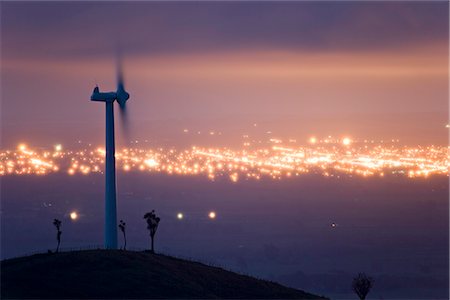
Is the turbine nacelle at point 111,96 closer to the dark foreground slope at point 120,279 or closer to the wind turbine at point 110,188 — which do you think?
the wind turbine at point 110,188

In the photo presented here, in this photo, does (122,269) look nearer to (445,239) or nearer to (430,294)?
(430,294)

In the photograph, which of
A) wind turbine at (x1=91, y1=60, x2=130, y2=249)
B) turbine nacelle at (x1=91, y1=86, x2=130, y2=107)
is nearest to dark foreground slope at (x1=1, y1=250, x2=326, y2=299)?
wind turbine at (x1=91, y1=60, x2=130, y2=249)

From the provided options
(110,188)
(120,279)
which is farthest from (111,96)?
(120,279)

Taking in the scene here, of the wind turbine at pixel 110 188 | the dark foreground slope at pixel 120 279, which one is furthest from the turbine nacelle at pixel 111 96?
the dark foreground slope at pixel 120 279

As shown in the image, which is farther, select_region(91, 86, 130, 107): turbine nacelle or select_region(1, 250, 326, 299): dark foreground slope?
select_region(91, 86, 130, 107): turbine nacelle

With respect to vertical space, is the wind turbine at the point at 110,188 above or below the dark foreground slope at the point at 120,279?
above

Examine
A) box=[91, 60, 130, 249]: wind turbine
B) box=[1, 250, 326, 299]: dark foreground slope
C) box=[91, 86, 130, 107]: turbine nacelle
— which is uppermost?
box=[91, 86, 130, 107]: turbine nacelle

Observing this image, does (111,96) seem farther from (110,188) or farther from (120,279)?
Answer: (120,279)

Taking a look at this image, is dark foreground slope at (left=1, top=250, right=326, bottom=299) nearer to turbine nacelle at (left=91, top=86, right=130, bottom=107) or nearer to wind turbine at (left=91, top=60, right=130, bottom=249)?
wind turbine at (left=91, top=60, right=130, bottom=249)
